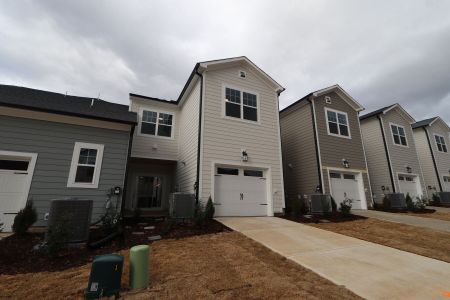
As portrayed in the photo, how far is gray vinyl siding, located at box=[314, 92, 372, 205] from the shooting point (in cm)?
1178

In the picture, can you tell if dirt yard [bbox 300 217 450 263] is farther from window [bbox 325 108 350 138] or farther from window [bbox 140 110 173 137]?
window [bbox 140 110 173 137]

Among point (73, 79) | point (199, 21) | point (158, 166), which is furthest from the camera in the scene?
point (73, 79)

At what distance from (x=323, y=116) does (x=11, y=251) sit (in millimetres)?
13660

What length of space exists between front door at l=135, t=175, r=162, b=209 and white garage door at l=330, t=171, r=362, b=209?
30.7ft

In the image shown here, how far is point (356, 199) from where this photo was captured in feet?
39.8

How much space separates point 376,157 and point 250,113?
Answer: 1086 cm

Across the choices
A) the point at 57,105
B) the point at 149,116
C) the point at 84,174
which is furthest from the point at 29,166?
the point at 149,116

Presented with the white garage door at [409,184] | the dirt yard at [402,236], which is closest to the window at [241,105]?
the dirt yard at [402,236]

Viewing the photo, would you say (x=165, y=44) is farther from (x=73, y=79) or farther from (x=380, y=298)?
(x=380, y=298)

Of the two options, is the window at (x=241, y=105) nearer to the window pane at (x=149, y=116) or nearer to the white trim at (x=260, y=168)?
the white trim at (x=260, y=168)

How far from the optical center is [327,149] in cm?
1190

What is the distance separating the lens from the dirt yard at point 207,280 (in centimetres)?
274

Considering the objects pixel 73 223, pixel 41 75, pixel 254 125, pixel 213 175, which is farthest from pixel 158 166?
pixel 41 75

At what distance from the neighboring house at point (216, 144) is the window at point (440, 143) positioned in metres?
17.3
